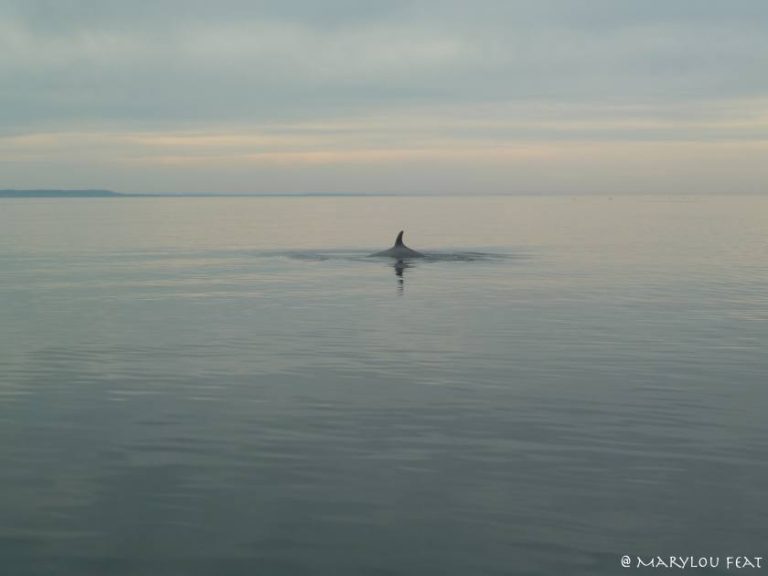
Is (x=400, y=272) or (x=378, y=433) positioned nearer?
(x=378, y=433)

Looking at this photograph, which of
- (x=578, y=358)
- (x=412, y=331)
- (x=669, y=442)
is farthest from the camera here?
(x=412, y=331)

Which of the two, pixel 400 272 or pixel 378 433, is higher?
pixel 400 272

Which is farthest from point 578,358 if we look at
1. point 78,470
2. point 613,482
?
point 78,470

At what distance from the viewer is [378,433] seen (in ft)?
61.6

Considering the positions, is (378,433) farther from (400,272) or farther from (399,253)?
(399,253)

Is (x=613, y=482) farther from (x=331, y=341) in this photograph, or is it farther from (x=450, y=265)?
(x=450, y=265)

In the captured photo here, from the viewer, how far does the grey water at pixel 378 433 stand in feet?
42.9

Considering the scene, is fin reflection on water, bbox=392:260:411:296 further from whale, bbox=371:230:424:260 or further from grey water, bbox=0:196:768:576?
grey water, bbox=0:196:768:576

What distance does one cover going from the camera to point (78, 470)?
16.3 metres

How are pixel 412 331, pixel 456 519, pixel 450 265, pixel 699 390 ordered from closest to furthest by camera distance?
pixel 456 519
pixel 699 390
pixel 412 331
pixel 450 265

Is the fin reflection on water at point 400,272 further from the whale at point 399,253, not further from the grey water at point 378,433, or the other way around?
the grey water at point 378,433

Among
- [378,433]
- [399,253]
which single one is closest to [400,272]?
[399,253]

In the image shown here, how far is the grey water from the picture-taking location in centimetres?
1308

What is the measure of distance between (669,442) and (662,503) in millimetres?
3706
